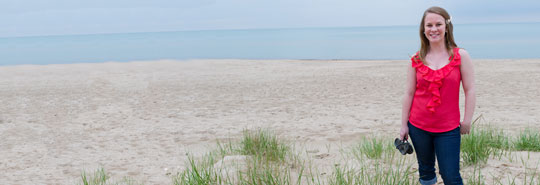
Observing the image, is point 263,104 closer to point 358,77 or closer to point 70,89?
point 358,77

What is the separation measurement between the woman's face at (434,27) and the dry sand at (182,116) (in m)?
1.66

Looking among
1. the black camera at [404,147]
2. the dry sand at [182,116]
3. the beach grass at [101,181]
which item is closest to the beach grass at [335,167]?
the beach grass at [101,181]

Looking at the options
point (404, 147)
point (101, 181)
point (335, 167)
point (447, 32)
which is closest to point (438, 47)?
point (447, 32)

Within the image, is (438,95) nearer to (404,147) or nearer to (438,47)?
(438,47)

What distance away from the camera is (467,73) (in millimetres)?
2619

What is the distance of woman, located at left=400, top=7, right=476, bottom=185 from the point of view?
2637 millimetres

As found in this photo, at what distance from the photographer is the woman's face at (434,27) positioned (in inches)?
105

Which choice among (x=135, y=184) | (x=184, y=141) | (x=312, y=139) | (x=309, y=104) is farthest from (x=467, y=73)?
(x=309, y=104)

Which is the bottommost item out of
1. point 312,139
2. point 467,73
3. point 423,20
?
point 312,139

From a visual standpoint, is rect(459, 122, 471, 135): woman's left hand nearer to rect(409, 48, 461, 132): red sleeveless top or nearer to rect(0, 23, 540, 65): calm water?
rect(409, 48, 461, 132): red sleeveless top

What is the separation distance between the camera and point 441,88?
8.75 ft

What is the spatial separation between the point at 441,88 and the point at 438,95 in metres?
0.06

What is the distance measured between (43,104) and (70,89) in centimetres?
240

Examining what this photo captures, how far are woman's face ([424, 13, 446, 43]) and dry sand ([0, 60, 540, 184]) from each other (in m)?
1.66
